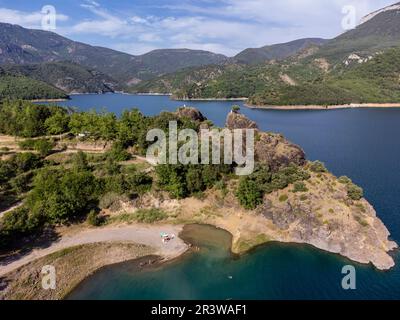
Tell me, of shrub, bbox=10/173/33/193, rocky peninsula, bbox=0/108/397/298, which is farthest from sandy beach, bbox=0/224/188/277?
shrub, bbox=10/173/33/193

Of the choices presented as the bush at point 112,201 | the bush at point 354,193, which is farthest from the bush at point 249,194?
the bush at point 112,201

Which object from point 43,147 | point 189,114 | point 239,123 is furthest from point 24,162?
point 239,123

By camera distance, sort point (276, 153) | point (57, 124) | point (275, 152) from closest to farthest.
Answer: point (276, 153) → point (275, 152) → point (57, 124)

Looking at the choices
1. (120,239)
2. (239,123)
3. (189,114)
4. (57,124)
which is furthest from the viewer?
(189,114)

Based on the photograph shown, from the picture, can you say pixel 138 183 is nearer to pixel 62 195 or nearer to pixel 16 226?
pixel 62 195

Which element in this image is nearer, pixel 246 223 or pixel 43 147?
pixel 246 223

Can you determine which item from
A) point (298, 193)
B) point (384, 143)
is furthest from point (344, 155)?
point (298, 193)

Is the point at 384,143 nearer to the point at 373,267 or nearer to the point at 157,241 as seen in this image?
the point at 373,267

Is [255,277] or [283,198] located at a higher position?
[283,198]

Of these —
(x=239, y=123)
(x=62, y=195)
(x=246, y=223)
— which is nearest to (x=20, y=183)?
(x=62, y=195)

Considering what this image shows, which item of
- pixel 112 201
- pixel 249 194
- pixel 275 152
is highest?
pixel 275 152
